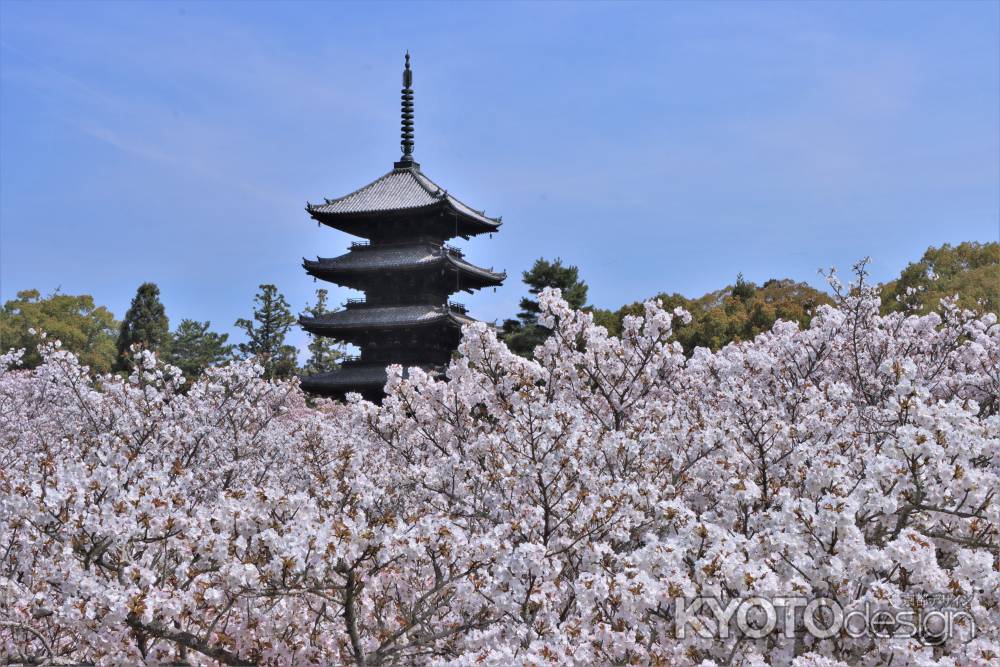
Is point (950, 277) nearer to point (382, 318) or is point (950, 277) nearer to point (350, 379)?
point (382, 318)

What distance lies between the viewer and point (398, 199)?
37.3m

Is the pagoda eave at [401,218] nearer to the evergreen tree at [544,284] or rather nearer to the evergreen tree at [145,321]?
the evergreen tree at [544,284]

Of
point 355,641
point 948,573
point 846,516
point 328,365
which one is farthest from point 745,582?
point 328,365

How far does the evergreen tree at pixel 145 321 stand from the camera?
174 feet

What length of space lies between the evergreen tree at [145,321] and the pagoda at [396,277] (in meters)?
20.5

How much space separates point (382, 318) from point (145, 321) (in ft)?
82.2

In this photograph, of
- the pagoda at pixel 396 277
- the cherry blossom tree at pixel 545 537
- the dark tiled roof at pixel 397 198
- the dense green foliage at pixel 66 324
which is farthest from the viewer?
the dense green foliage at pixel 66 324

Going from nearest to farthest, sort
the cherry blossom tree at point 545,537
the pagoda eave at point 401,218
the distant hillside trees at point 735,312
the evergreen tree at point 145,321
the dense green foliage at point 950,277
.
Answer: the cherry blossom tree at point 545,537
the dense green foliage at point 950,277
the distant hillside trees at point 735,312
the pagoda eave at point 401,218
the evergreen tree at point 145,321

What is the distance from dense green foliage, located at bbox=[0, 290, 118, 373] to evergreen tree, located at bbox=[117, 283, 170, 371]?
22.3ft

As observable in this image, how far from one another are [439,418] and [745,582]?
627cm

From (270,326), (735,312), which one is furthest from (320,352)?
(735,312)

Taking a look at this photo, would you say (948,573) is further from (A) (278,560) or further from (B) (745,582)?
(A) (278,560)

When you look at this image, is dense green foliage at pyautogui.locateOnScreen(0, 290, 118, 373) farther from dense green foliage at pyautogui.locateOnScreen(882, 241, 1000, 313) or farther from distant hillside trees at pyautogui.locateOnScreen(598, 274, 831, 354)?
dense green foliage at pyautogui.locateOnScreen(882, 241, 1000, 313)

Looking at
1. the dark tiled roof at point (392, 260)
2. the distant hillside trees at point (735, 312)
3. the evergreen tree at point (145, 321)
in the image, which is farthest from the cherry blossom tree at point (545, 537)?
the evergreen tree at point (145, 321)
